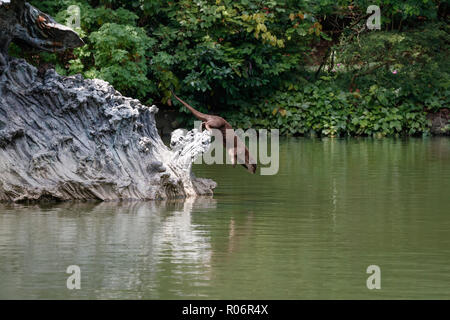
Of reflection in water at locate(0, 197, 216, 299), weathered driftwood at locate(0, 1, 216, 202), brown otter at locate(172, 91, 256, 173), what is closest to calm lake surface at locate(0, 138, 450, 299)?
reflection in water at locate(0, 197, 216, 299)

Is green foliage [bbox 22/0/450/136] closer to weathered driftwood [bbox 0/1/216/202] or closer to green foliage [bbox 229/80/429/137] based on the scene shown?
green foliage [bbox 229/80/429/137]

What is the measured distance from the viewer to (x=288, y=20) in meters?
28.8

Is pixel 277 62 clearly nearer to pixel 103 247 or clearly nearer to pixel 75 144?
pixel 75 144

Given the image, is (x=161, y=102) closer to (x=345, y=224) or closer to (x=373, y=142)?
(x=373, y=142)

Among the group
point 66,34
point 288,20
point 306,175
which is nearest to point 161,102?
point 288,20

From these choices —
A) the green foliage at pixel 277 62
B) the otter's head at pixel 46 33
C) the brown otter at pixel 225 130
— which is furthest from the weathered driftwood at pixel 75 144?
the green foliage at pixel 277 62

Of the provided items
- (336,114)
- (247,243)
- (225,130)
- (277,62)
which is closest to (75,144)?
(225,130)

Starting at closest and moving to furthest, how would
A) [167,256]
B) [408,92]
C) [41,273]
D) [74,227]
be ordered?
[41,273] → [167,256] → [74,227] → [408,92]

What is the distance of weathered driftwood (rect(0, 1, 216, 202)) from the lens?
495 inches

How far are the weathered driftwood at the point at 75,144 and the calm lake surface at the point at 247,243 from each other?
38cm

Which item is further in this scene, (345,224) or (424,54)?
(424,54)

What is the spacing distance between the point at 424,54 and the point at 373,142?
15.2 feet

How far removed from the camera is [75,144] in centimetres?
1288

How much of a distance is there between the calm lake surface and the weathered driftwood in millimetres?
378
